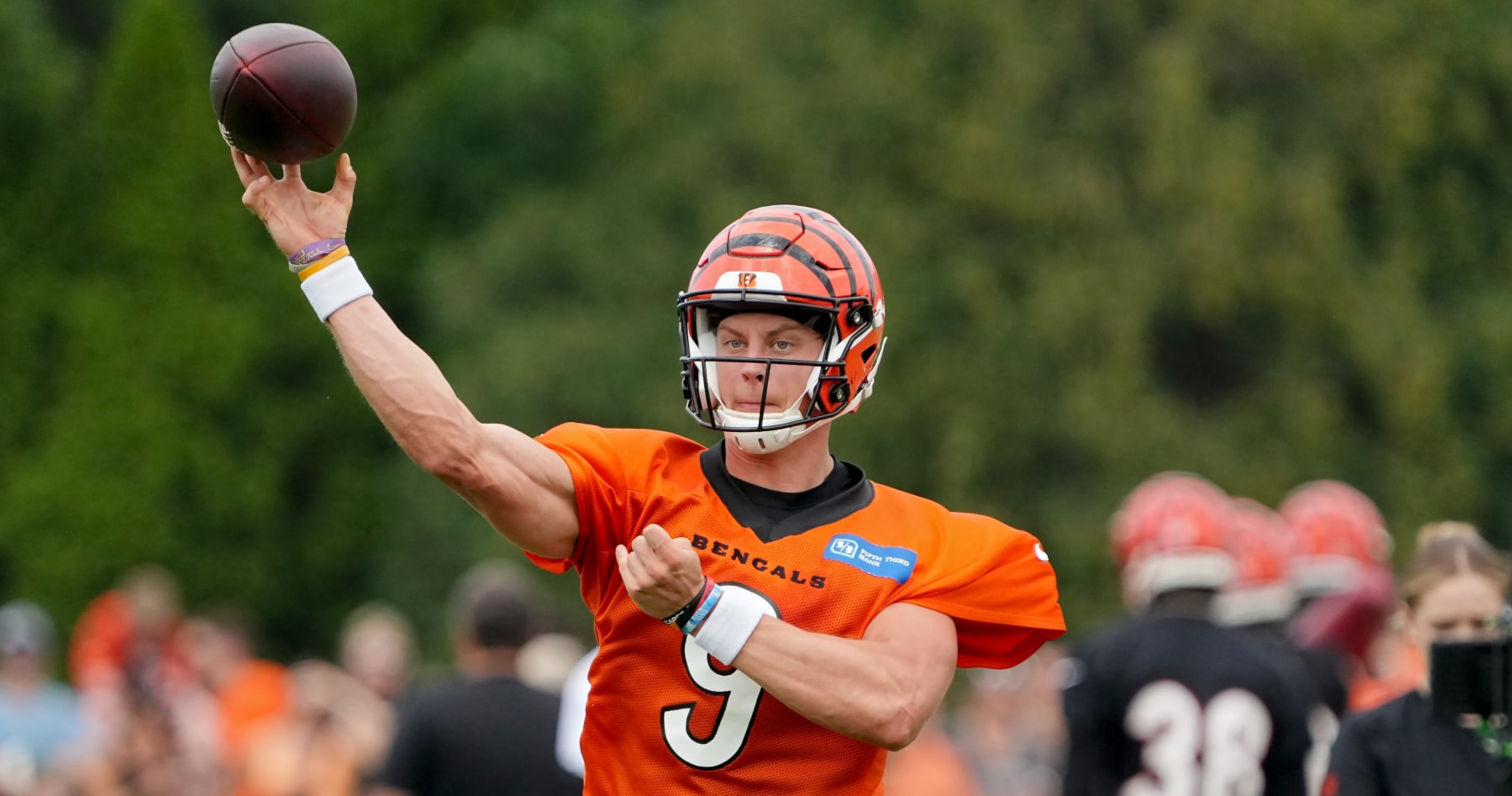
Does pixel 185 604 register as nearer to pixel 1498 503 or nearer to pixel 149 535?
pixel 149 535

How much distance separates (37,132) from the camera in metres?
25.4

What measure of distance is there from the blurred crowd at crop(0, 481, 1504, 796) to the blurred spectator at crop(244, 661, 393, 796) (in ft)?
0.05

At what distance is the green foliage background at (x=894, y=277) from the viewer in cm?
2264

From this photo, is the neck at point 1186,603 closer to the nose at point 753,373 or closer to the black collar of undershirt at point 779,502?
the black collar of undershirt at point 779,502

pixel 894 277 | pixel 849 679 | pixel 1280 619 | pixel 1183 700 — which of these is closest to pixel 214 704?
pixel 1280 619

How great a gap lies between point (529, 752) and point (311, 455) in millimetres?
19972

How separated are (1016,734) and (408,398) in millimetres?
10755

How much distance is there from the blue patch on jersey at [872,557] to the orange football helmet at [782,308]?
0.76 feet

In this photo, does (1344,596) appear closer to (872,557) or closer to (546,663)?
(546,663)

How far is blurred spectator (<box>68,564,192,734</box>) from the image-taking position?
511 inches

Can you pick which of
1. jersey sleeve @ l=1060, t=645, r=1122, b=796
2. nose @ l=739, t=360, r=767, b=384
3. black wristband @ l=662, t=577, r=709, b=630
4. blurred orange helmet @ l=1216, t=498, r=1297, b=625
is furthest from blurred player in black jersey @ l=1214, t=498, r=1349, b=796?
black wristband @ l=662, t=577, r=709, b=630

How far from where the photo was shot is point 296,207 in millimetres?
3828

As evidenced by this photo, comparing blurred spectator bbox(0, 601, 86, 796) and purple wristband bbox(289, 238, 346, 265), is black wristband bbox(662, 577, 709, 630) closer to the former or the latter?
purple wristband bbox(289, 238, 346, 265)

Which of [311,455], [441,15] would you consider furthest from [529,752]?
[441,15]
